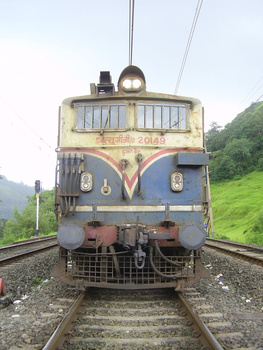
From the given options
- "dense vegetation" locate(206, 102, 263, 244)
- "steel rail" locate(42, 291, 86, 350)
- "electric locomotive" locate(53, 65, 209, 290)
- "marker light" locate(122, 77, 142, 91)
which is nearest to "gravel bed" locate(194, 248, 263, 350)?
"electric locomotive" locate(53, 65, 209, 290)

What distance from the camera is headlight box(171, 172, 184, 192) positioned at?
18.3ft

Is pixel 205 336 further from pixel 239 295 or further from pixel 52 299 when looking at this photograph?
pixel 52 299

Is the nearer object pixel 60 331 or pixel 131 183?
pixel 60 331

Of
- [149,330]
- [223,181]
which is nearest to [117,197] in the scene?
[149,330]

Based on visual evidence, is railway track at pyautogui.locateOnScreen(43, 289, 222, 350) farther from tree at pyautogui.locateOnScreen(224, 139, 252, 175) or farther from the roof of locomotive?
tree at pyautogui.locateOnScreen(224, 139, 252, 175)

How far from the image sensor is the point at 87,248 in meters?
5.72

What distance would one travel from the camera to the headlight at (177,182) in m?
5.57

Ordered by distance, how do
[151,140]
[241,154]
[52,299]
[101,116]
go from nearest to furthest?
[52,299] < [151,140] < [101,116] < [241,154]

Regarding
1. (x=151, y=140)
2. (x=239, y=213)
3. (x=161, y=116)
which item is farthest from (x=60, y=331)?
(x=239, y=213)

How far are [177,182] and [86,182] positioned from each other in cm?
168

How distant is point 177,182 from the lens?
18.4ft

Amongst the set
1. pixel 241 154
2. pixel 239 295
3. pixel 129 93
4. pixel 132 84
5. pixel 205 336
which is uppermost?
pixel 241 154

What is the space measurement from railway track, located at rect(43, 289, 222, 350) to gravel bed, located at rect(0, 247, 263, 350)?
0.82 ft

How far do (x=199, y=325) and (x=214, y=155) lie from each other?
76086mm
